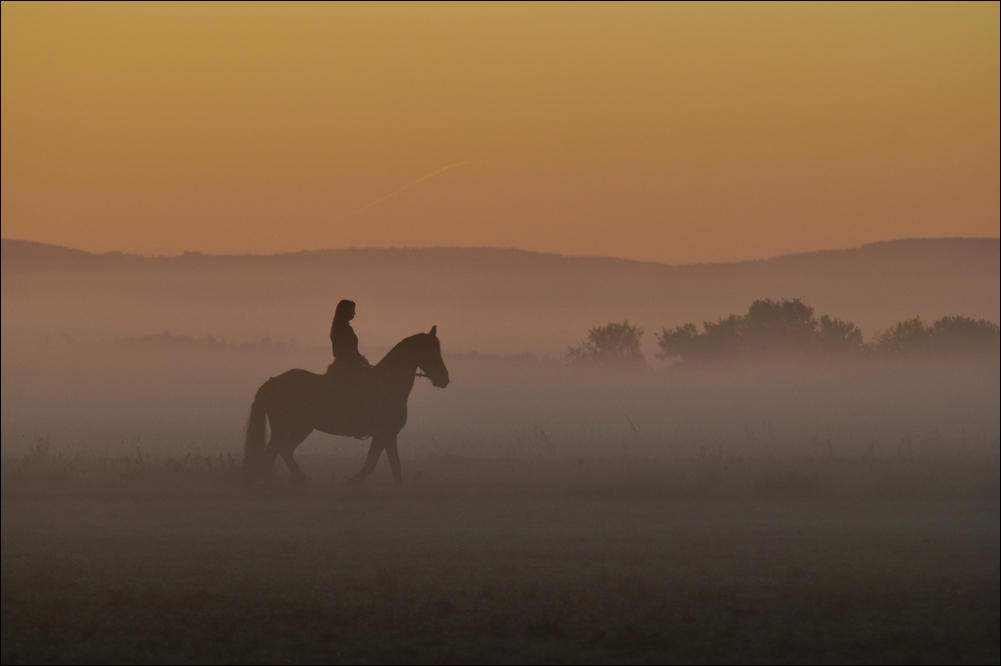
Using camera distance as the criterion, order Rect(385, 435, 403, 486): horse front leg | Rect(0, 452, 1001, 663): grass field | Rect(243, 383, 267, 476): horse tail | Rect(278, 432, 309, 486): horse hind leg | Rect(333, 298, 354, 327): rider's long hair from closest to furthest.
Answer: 1. Rect(0, 452, 1001, 663): grass field
2. Rect(333, 298, 354, 327): rider's long hair
3. Rect(385, 435, 403, 486): horse front leg
4. Rect(278, 432, 309, 486): horse hind leg
5. Rect(243, 383, 267, 476): horse tail

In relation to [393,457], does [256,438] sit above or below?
above

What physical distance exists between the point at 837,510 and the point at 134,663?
11243mm

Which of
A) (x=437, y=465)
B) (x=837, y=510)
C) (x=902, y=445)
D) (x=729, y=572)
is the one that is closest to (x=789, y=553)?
(x=729, y=572)

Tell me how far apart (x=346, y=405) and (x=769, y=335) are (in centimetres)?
3886

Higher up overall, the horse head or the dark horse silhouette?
the horse head

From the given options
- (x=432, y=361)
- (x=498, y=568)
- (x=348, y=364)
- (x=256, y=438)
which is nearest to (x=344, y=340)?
(x=348, y=364)

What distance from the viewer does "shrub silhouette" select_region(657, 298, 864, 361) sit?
168ft

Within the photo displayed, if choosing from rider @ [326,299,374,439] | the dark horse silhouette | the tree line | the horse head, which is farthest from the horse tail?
the tree line

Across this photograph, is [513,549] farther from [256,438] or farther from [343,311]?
[256,438]

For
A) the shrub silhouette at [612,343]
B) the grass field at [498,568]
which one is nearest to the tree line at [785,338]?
the shrub silhouette at [612,343]

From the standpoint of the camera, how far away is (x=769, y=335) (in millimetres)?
52219

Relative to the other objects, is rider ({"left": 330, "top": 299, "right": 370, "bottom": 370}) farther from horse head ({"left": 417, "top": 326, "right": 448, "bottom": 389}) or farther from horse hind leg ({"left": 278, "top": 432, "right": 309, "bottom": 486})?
horse hind leg ({"left": 278, "top": 432, "right": 309, "bottom": 486})

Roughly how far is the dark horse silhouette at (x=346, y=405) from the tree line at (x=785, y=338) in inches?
1452

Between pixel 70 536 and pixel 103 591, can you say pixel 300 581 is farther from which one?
pixel 70 536
